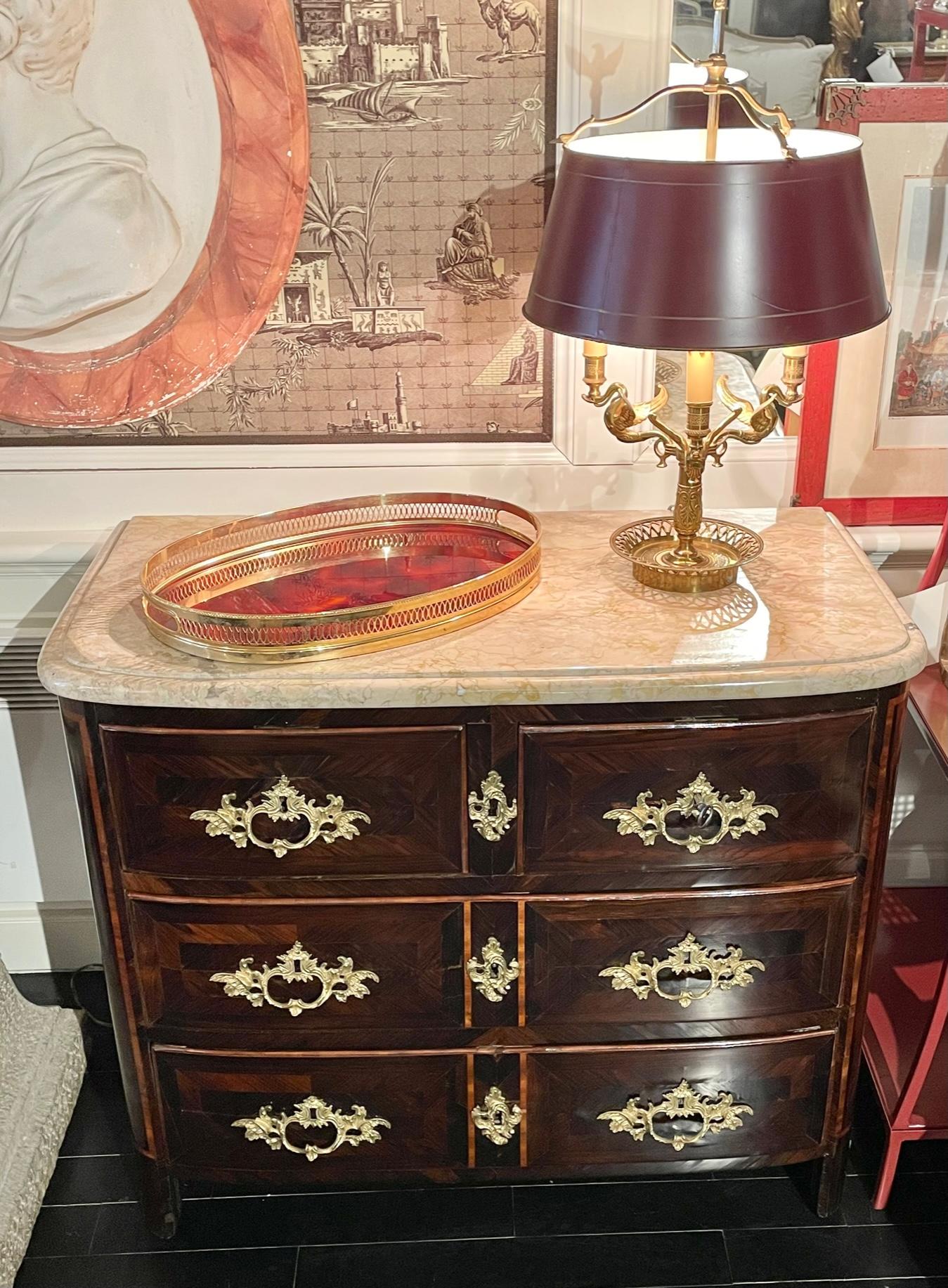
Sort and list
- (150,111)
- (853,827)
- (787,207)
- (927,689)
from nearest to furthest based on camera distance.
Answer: (787,207) < (853,827) < (150,111) < (927,689)

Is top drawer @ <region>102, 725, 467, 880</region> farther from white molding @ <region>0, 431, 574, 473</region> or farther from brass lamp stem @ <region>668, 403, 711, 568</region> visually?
white molding @ <region>0, 431, 574, 473</region>

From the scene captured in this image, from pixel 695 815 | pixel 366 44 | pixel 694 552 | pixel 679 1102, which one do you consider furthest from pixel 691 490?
pixel 679 1102

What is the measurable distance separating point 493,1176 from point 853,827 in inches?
30.3

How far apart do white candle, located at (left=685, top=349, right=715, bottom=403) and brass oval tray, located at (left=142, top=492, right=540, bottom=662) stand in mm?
291

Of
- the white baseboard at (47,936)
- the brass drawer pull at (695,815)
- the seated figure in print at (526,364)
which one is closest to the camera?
the brass drawer pull at (695,815)

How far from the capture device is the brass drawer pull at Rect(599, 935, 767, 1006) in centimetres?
180

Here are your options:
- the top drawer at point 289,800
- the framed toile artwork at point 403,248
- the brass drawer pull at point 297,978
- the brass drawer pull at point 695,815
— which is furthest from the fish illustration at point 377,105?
the brass drawer pull at point 297,978

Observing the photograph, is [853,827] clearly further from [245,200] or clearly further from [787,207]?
[245,200]

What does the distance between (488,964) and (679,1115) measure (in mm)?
400

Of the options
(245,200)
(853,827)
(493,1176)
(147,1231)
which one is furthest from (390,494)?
(147,1231)

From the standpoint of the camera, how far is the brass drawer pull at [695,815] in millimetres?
1697

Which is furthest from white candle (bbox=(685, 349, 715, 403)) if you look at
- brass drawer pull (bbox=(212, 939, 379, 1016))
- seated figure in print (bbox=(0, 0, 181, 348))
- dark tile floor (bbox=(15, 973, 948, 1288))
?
dark tile floor (bbox=(15, 973, 948, 1288))

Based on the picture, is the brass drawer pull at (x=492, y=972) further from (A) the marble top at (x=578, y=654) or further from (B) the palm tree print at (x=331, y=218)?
(B) the palm tree print at (x=331, y=218)

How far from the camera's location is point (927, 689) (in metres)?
2.05
